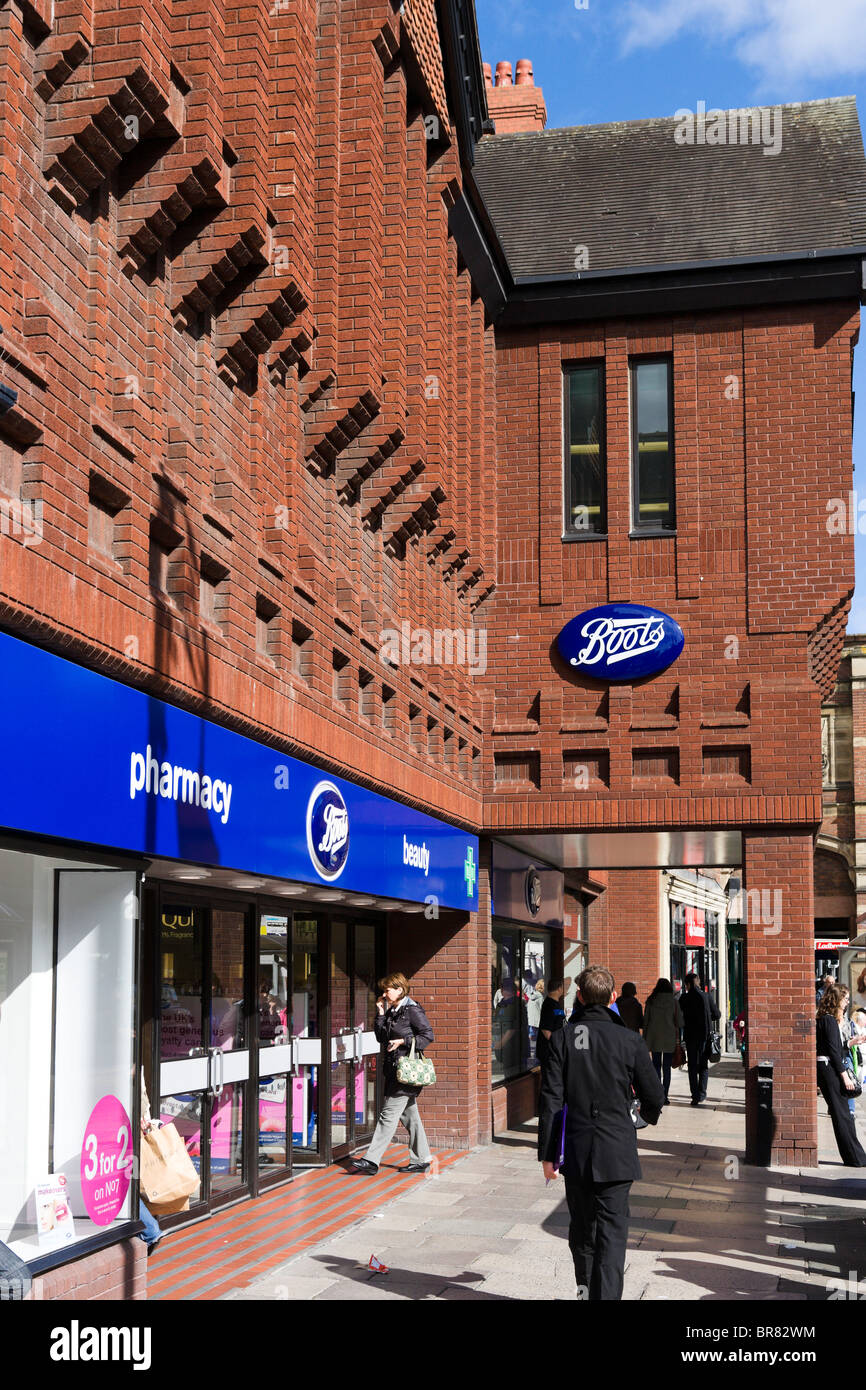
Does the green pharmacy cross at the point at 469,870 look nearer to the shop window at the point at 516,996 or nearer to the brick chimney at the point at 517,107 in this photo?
the shop window at the point at 516,996

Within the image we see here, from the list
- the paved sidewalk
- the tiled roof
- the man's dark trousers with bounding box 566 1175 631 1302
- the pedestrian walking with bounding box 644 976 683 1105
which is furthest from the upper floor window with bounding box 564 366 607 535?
the man's dark trousers with bounding box 566 1175 631 1302

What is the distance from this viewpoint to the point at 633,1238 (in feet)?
33.4

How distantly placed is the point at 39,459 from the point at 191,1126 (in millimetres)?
5551

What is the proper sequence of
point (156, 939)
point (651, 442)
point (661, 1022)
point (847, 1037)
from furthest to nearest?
1. point (661, 1022)
2. point (651, 442)
3. point (847, 1037)
4. point (156, 939)

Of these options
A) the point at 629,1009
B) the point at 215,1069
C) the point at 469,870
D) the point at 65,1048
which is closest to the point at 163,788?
the point at 65,1048

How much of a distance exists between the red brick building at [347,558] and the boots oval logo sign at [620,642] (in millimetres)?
206

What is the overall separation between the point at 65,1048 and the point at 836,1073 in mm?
9111

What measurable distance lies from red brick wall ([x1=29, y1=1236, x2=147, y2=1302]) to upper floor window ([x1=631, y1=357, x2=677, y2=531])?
11.0 meters

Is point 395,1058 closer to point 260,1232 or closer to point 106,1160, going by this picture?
point 260,1232

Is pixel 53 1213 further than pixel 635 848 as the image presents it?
No

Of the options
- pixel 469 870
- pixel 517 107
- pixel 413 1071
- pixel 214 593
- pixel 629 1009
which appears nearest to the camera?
pixel 214 593

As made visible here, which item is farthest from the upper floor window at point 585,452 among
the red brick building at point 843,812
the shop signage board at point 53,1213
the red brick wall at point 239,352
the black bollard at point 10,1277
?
the red brick building at point 843,812

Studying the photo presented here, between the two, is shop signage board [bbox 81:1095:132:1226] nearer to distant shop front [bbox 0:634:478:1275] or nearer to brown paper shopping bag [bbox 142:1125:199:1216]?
distant shop front [bbox 0:634:478:1275]

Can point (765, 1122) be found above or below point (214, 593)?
below
